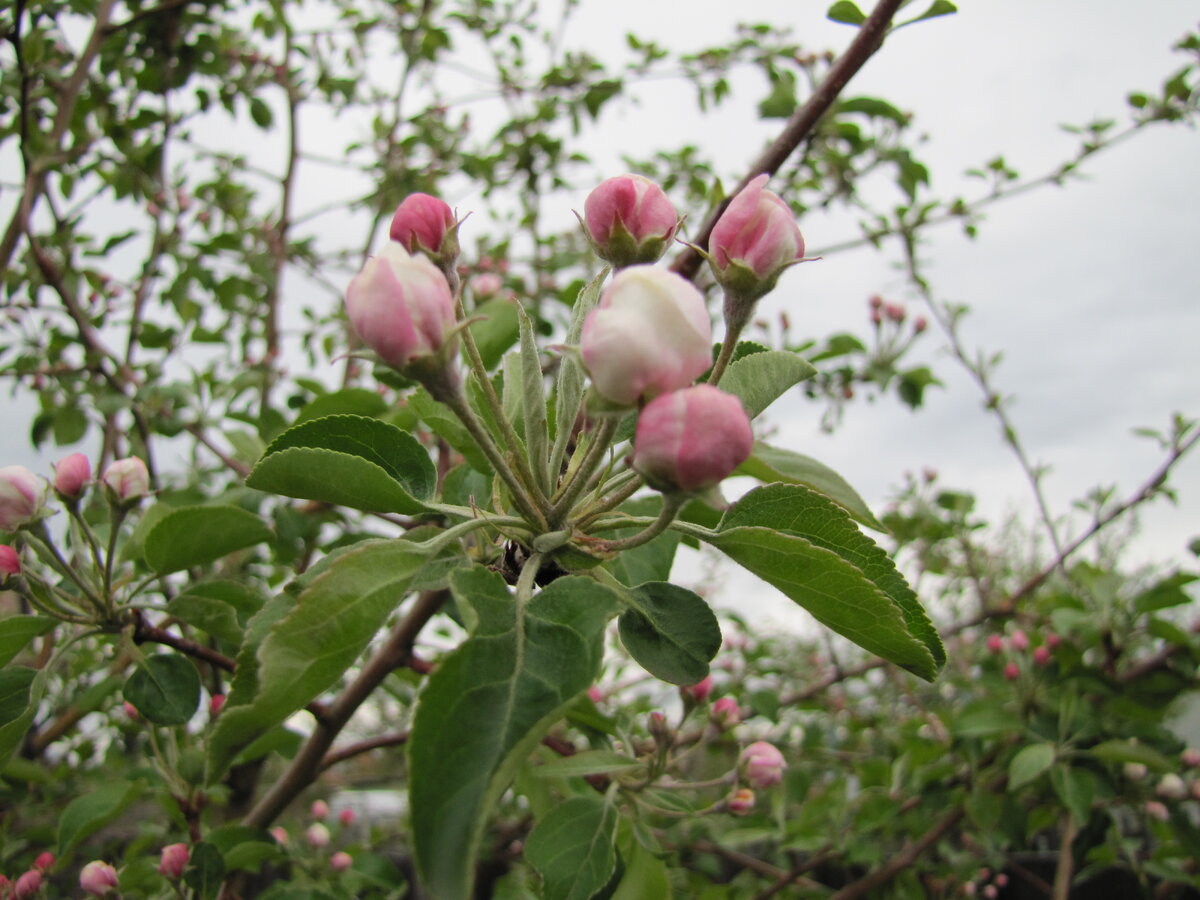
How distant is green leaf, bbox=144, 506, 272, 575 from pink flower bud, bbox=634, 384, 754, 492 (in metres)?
0.61

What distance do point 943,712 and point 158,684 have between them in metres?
1.98

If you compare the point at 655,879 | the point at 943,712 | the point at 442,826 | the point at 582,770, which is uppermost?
the point at 442,826

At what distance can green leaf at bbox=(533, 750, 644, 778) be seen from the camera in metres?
0.88

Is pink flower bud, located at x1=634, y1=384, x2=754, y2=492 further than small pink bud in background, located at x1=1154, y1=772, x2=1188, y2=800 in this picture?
No

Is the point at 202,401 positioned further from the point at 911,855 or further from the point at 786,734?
the point at 786,734

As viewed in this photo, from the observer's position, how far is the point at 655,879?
0.98 m

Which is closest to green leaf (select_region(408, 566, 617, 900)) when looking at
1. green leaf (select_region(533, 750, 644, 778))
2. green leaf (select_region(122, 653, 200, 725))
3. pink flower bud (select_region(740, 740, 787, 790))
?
green leaf (select_region(533, 750, 644, 778))

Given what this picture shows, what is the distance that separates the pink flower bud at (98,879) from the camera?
3.85ft

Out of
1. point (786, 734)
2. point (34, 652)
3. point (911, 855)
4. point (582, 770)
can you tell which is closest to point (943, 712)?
point (911, 855)

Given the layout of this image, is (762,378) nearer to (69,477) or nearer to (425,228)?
(425,228)

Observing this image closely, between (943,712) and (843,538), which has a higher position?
(843,538)

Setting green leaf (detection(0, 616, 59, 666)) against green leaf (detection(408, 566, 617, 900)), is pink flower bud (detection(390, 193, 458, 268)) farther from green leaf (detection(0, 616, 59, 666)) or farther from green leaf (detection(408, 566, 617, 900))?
green leaf (detection(0, 616, 59, 666))

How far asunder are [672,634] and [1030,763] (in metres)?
1.27

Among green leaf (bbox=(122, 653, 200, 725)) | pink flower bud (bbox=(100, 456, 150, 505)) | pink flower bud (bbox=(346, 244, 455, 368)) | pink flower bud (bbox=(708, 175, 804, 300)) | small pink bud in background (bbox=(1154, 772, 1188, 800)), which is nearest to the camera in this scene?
pink flower bud (bbox=(346, 244, 455, 368))
